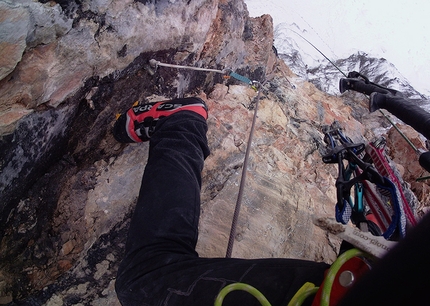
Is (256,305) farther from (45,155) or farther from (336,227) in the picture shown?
(45,155)

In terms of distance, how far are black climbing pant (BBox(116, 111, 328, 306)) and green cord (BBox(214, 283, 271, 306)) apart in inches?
1.9

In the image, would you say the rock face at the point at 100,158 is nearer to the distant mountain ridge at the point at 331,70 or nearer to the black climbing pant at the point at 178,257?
the black climbing pant at the point at 178,257

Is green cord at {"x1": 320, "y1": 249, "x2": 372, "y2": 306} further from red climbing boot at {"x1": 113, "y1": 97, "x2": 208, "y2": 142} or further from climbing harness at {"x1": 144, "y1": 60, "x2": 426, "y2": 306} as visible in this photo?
red climbing boot at {"x1": 113, "y1": 97, "x2": 208, "y2": 142}

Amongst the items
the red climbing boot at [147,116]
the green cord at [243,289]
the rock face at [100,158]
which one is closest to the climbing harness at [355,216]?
the green cord at [243,289]

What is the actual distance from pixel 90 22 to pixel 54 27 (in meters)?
0.18

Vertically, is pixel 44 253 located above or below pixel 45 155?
below

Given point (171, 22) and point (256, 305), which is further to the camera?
point (171, 22)

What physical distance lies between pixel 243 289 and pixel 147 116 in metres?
0.96

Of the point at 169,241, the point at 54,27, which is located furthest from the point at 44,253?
the point at 54,27

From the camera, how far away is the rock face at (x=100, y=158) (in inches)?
43.0

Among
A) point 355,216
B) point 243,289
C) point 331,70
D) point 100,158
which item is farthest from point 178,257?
point 331,70

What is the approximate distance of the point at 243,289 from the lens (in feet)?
2.22

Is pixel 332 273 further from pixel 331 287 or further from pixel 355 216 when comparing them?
pixel 355 216

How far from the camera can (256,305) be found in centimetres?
69
